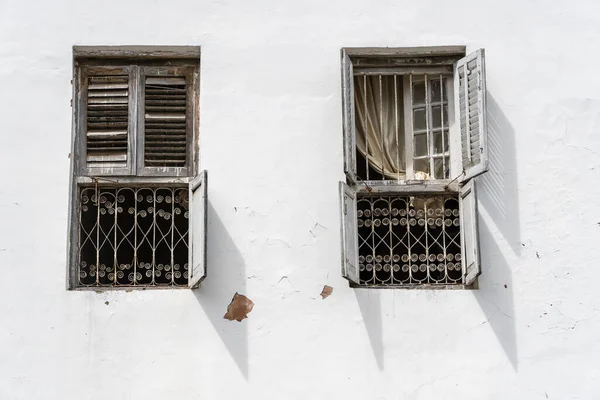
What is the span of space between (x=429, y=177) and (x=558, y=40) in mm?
1261

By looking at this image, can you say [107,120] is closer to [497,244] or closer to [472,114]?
[472,114]

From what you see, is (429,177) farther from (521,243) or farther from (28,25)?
(28,25)

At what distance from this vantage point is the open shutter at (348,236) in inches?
242

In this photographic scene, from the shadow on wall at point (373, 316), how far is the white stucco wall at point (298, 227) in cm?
1

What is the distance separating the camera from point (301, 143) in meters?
6.53

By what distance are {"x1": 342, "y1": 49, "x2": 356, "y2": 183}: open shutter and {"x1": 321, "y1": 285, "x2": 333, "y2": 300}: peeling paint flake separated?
722mm

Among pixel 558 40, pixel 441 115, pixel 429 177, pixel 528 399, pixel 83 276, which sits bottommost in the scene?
pixel 528 399

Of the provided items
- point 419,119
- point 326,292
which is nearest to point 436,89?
point 419,119

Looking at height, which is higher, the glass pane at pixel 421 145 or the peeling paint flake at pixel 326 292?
the glass pane at pixel 421 145

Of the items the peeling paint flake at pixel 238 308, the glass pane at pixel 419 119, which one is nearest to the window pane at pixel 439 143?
the glass pane at pixel 419 119

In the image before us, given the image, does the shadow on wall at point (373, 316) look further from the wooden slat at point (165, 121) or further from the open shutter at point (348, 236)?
the wooden slat at point (165, 121)

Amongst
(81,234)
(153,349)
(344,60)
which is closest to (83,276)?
(81,234)

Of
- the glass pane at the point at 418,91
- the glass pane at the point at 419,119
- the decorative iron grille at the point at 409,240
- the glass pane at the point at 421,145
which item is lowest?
the decorative iron grille at the point at 409,240

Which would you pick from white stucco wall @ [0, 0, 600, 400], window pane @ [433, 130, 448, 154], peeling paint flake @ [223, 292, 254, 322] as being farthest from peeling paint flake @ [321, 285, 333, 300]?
window pane @ [433, 130, 448, 154]
